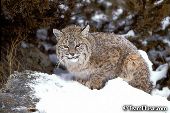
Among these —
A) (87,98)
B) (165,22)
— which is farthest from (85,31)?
(165,22)

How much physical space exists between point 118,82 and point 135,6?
2334 mm

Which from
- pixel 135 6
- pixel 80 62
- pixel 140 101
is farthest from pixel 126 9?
pixel 140 101

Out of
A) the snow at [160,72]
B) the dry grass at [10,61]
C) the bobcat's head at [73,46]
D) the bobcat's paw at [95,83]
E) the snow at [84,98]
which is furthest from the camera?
the snow at [160,72]

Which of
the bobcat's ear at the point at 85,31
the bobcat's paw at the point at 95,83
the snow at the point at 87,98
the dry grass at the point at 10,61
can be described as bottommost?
the snow at the point at 87,98

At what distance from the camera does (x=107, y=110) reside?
4391 mm

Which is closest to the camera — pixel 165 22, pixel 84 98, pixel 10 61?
pixel 84 98

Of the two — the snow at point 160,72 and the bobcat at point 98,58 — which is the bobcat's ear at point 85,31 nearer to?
the bobcat at point 98,58

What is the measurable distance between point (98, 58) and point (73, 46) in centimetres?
41

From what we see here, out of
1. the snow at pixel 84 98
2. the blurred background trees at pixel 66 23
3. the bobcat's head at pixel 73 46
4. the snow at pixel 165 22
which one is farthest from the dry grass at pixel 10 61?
the snow at pixel 165 22

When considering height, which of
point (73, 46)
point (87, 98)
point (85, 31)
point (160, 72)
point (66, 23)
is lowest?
point (87, 98)

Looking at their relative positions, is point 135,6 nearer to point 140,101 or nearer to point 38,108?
point 140,101

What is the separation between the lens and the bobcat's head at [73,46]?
5440 millimetres

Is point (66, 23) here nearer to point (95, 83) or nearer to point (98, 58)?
point (98, 58)

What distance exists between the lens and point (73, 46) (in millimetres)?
5418
